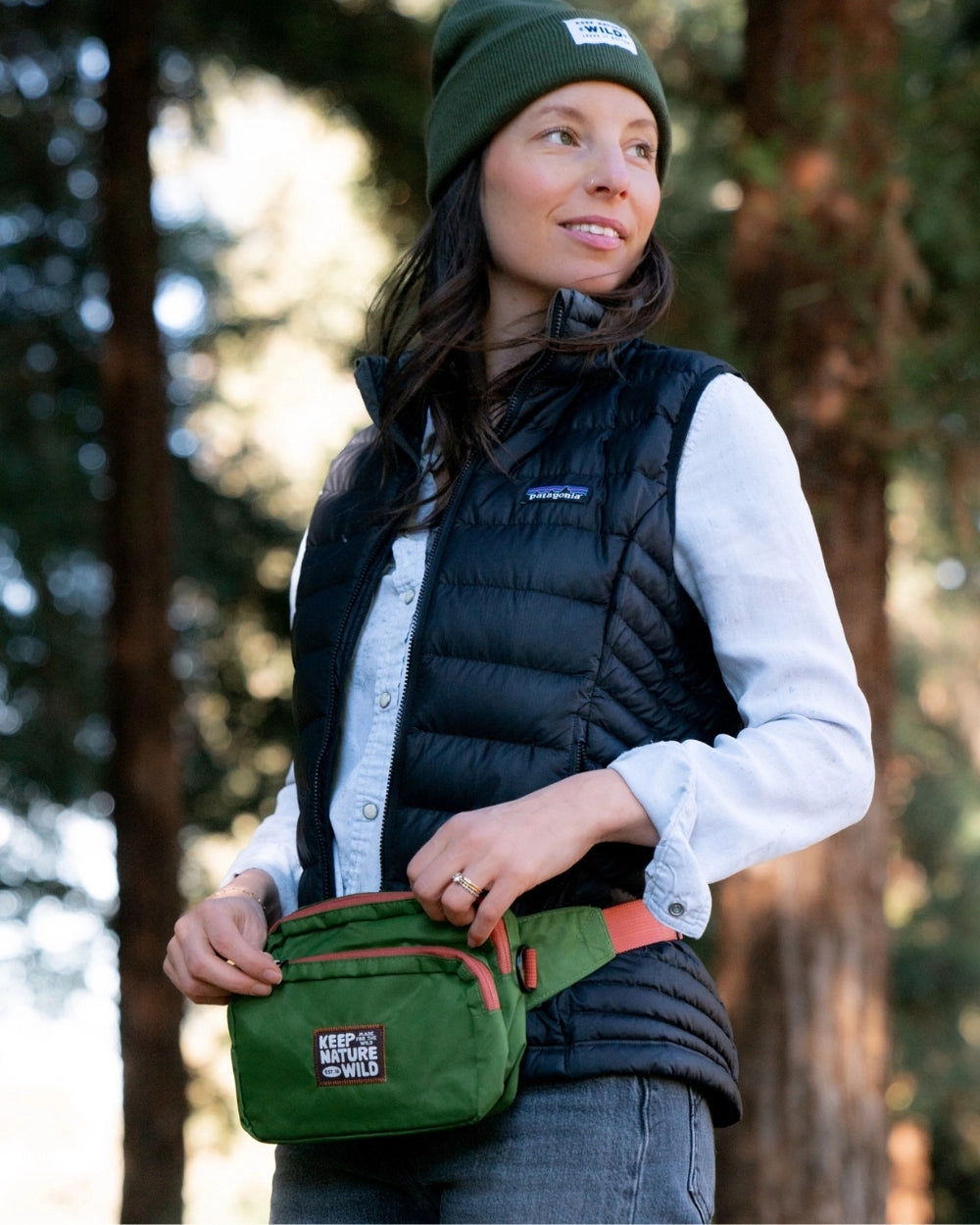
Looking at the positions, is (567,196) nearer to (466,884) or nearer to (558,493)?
(558,493)

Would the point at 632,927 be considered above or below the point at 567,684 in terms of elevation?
below

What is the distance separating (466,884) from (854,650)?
3.21 m

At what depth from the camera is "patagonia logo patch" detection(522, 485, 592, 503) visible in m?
1.71

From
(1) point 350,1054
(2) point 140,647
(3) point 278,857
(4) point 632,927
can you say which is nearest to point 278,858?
(3) point 278,857

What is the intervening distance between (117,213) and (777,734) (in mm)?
6164

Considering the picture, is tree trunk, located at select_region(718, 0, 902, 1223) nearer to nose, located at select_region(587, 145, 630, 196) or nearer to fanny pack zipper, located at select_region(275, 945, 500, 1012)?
nose, located at select_region(587, 145, 630, 196)

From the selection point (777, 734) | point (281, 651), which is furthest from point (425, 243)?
point (281, 651)

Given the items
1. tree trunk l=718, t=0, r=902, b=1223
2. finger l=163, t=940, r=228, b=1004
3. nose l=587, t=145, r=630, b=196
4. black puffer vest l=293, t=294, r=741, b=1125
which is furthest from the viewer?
tree trunk l=718, t=0, r=902, b=1223

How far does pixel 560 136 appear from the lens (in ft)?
6.61

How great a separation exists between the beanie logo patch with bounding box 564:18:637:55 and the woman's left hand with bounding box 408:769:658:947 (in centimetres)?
106

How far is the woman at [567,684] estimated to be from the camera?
5.05ft

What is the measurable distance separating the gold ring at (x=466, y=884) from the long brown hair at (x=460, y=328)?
1.82 feet

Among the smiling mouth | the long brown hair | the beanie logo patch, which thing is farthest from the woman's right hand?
the beanie logo patch

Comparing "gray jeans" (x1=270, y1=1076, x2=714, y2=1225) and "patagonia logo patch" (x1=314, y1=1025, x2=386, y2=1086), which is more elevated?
"patagonia logo patch" (x1=314, y1=1025, x2=386, y2=1086)
